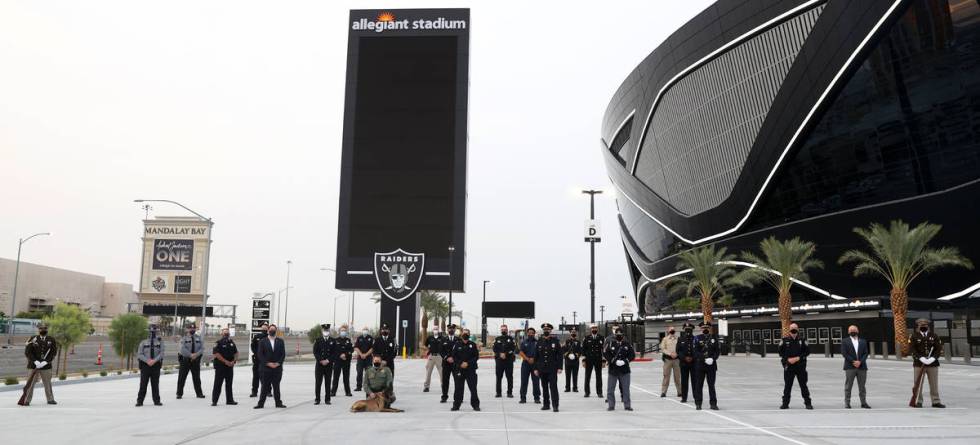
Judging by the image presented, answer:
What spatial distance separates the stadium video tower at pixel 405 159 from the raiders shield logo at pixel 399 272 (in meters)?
0.08

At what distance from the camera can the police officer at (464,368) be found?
1546cm

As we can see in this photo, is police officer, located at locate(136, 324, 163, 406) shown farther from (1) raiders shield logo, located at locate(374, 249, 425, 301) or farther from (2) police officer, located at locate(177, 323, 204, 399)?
(1) raiders shield logo, located at locate(374, 249, 425, 301)

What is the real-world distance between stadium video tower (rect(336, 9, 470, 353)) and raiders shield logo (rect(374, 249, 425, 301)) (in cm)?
8

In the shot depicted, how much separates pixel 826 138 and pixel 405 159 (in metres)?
33.3

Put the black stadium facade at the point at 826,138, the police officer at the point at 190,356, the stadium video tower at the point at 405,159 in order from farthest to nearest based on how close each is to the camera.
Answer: the stadium video tower at the point at 405,159 → the black stadium facade at the point at 826,138 → the police officer at the point at 190,356

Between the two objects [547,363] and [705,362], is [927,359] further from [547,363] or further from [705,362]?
[547,363]

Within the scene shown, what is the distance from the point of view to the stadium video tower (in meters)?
60.9

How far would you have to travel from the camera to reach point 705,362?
1570cm

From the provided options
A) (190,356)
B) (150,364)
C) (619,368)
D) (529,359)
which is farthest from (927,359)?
(150,364)

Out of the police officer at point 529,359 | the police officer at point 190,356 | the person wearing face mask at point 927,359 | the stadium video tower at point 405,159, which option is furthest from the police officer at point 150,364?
the stadium video tower at point 405,159

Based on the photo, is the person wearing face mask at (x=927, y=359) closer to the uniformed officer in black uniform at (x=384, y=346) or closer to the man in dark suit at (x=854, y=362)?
Answer: the man in dark suit at (x=854, y=362)

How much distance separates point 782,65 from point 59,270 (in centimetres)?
15404

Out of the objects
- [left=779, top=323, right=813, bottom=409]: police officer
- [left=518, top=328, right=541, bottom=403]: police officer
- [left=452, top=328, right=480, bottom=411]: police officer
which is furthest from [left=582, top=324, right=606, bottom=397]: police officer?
[left=779, top=323, right=813, bottom=409]: police officer

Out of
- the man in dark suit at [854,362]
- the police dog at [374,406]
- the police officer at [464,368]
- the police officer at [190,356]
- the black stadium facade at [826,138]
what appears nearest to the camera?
the police dog at [374,406]
